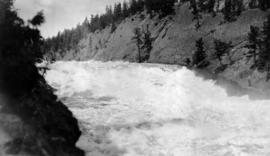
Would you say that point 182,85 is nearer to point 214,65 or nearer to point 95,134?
point 214,65

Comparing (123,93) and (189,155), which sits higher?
(123,93)

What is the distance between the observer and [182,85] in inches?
1639

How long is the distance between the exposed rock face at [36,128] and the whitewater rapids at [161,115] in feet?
10.3

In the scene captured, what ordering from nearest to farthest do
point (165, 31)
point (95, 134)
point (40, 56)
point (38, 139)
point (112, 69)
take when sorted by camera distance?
point (38, 139), point (40, 56), point (95, 134), point (112, 69), point (165, 31)

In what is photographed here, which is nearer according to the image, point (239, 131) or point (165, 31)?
point (239, 131)

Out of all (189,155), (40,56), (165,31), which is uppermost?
(165,31)

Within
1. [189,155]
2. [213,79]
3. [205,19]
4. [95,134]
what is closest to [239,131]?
[189,155]

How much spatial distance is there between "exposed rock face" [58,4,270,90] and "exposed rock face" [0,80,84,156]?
29.9 m

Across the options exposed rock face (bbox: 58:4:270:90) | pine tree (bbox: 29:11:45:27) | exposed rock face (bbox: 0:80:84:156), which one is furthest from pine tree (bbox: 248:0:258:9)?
exposed rock face (bbox: 0:80:84:156)

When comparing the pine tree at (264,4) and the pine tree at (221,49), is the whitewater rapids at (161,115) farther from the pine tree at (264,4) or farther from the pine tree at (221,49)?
the pine tree at (264,4)

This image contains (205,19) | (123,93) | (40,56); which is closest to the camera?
(40,56)

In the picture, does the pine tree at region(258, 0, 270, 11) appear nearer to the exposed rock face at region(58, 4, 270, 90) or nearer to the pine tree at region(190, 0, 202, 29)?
the exposed rock face at region(58, 4, 270, 90)

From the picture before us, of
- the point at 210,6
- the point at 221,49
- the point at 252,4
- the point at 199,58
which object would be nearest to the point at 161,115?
the point at 221,49

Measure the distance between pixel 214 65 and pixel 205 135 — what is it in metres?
31.7
